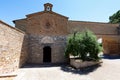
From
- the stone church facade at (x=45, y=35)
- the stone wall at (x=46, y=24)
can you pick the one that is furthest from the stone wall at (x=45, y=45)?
the stone wall at (x=46, y=24)

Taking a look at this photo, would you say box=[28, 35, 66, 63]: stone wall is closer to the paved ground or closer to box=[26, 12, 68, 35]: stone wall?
box=[26, 12, 68, 35]: stone wall

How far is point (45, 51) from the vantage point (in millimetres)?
18969

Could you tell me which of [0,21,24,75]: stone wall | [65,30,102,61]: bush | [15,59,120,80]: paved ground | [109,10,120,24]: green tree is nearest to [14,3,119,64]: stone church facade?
[65,30,102,61]: bush

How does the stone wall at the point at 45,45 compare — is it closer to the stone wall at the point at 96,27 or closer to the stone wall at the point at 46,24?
the stone wall at the point at 46,24

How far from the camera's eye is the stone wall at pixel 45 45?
708 inches

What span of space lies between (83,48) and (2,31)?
9116mm

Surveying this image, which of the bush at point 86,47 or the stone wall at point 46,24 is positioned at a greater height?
the stone wall at point 46,24

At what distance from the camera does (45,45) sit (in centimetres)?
1831

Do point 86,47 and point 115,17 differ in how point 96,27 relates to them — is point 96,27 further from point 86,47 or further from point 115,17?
point 115,17

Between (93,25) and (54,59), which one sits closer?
(54,59)

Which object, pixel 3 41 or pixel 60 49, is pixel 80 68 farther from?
pixel 3 41

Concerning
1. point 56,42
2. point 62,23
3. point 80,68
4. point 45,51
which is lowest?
point 80,68

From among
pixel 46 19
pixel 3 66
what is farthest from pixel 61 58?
pixel 3 66

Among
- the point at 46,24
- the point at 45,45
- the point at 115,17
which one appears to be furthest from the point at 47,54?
the point at 115,17
